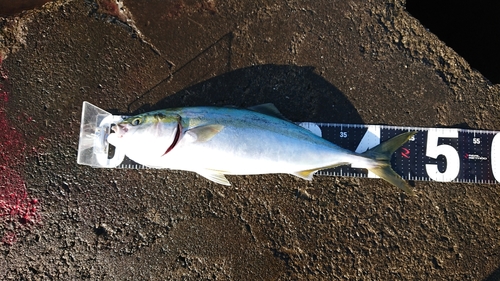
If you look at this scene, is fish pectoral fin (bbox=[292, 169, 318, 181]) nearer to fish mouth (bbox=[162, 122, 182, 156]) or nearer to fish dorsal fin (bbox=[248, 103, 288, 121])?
fish dorsal fin (bbox=[248, 103, 288, 121])

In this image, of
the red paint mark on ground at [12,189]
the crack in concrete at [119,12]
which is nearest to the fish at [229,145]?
the crack in concrete at [119,12]

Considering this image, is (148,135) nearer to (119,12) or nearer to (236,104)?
(236,104)

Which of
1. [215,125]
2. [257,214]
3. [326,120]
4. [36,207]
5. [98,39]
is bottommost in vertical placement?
[36,207]

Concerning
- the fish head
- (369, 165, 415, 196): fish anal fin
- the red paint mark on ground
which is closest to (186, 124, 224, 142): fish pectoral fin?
the fish head

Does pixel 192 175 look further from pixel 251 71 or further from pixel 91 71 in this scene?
pixel 91 71

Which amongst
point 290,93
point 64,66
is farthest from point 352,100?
point 64,66

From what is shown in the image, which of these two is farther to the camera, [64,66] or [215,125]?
[64,66]

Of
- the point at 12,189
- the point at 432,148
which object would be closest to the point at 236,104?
the point at 432,148
